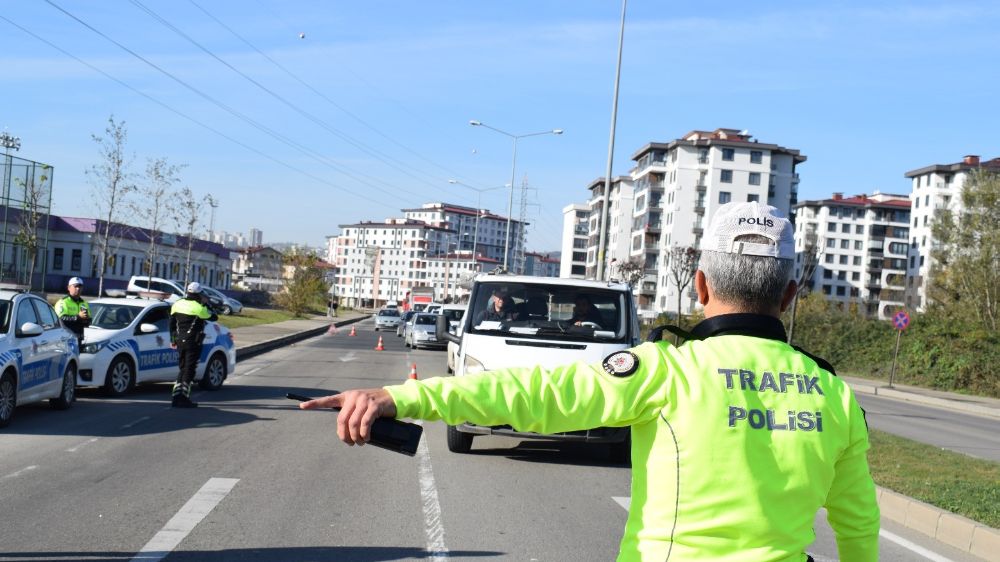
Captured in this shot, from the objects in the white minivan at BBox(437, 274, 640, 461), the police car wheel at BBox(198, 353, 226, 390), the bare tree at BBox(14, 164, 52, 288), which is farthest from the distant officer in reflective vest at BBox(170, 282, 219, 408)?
the bare tree at BBox(14, 164, 52, 288)

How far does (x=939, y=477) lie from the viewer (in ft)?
34.2

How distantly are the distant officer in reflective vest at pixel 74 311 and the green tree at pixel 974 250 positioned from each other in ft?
132

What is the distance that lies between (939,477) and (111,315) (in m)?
12.7

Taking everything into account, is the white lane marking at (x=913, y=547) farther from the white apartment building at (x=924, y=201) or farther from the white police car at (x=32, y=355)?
the white apartment building at (x=924, y=201)

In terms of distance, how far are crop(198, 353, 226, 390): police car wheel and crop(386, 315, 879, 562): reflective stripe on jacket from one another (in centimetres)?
1512

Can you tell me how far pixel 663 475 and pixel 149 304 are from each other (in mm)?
15610

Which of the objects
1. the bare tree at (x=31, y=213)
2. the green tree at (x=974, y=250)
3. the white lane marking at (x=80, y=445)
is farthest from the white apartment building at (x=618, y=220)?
the white lane marking at (x=80, y=445)

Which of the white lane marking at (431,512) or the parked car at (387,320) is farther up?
the white lane marking at (431,512)

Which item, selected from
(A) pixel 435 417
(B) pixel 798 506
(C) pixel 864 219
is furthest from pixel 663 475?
(C) pixel 864 219

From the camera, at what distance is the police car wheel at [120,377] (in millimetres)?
14953

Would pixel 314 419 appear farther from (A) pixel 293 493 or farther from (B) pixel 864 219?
(B) pixel 864 219

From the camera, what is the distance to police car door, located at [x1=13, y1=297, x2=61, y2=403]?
11727 mm

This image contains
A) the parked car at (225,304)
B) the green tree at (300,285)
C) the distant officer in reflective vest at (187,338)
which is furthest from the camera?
the green tree at (300,285)

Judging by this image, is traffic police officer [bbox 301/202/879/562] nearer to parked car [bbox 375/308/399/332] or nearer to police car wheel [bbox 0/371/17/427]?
police car wheel [bbox 0/371/17/427]
